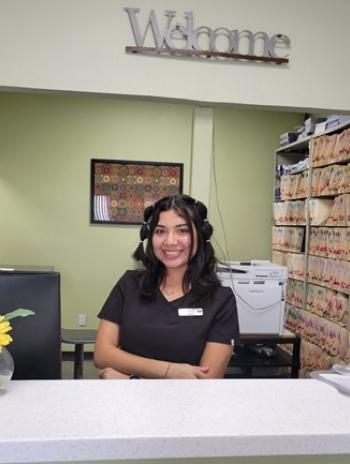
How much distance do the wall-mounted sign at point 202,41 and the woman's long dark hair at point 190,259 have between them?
3.46 ft

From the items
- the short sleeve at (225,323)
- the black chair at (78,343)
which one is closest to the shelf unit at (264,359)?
the black chair at (78,343)

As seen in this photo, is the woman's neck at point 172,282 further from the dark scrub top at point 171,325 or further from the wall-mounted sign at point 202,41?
the wall-mounted sign at point 202,41

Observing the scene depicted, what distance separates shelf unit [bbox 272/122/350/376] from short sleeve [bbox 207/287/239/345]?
6.36 ft

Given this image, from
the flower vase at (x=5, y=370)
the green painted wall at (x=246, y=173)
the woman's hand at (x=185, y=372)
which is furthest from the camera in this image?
the green painted wall at (x=246, y=173)

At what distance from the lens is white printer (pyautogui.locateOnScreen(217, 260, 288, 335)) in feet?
8.98

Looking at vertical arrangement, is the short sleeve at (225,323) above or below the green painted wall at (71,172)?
below

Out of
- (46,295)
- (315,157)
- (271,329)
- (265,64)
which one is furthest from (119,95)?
(315,157)

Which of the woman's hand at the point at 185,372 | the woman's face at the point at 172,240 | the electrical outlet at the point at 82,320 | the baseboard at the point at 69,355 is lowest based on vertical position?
the baseboard at the point at 69,355

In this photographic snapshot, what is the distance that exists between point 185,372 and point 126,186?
3.09m

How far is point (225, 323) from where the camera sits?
1.43m

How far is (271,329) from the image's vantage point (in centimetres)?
278

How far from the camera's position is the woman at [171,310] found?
1390 mm

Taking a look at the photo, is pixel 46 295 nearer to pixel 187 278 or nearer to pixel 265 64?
pixel 187 278

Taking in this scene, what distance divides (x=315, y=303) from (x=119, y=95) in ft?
8.28
